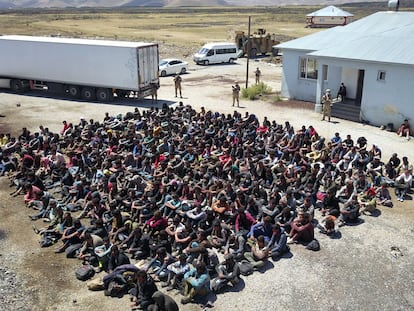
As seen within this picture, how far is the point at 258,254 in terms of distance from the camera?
10484mm

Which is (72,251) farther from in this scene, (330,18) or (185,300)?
(330,18)

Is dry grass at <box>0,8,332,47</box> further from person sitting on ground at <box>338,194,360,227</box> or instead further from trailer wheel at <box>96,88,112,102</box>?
person sitting on ground at <box>338,194,360,227</box>

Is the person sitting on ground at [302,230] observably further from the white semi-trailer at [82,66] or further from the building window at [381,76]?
the white semi-trailer at [82,66]

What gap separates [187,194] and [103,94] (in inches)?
640

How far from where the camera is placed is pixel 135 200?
41.3 feet

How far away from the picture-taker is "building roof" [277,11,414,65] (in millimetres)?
21125

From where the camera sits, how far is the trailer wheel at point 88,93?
27578mm

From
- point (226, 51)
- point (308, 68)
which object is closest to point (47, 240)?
point (308, 68)

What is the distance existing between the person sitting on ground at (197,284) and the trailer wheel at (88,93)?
20.4 metres

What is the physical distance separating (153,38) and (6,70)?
34662 mm

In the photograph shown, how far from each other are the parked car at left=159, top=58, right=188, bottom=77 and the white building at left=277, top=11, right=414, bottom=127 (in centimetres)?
1218

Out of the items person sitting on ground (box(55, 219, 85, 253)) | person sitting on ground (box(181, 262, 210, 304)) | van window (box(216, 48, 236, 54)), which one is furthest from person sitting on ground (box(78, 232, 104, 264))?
van window (box(216, 48, 236, 54))

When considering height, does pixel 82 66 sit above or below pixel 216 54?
above

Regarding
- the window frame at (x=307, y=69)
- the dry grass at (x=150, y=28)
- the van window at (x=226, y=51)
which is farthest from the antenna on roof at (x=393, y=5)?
the dry grass at (x=150, y=28)
